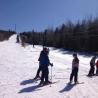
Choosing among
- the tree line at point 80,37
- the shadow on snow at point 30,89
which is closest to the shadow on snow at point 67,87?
the shadow on snow at point 30,89

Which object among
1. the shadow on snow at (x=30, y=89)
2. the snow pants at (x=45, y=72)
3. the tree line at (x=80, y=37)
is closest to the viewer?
the shadow on snow at (x=30, y=89)

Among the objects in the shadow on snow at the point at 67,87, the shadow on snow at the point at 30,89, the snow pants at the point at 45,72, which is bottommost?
the shadow on snow at the point at 67,87

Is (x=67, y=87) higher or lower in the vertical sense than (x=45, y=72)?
lower

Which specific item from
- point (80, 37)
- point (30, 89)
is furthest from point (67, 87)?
point (80, 37)

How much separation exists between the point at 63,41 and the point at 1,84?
5973cm

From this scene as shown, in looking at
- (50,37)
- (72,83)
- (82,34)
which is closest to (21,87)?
(72,83)

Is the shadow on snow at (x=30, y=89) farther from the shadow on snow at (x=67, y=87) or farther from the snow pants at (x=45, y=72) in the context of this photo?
the shadow on snow at (x=67, y=87)

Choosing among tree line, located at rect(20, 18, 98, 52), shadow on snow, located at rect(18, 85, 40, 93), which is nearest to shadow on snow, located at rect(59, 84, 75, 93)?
shadow on snow, located at rect(18, 85, 40, 93)

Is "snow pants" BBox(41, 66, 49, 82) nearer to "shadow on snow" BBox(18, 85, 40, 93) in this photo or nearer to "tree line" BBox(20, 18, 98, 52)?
"shadow on snow" BBox(18, 85, 40, 93)

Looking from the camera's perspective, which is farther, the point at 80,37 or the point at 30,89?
the point at 80,37

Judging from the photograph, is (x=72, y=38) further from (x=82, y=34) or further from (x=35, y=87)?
(x=35, y=87)

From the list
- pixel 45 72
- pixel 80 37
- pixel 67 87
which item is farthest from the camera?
pixel 80 37

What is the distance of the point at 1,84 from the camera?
529 inches

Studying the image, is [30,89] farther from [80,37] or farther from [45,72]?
[80,37]
